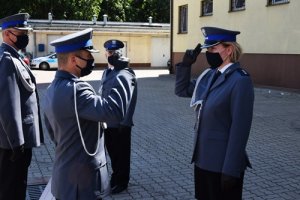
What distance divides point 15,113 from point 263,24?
15.2 m

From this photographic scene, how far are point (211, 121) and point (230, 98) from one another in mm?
246

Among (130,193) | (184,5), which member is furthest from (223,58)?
(184,5)

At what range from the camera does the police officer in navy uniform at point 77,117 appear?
2.78m

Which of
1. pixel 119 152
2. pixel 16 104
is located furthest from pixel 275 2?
pixel 16 104

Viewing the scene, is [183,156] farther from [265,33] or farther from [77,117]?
[265,33]

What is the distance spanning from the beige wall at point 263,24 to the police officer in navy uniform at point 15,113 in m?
13.4

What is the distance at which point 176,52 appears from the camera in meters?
25.7

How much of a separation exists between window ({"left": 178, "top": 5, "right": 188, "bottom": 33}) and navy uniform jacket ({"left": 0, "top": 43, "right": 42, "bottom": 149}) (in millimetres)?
21433

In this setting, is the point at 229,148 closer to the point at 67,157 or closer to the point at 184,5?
the point at 67,157

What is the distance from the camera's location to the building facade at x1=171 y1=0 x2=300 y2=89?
16.0 m

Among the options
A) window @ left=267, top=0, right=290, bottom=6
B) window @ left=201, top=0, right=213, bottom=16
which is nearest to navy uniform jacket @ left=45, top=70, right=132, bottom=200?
window @ left=267, top=0, right=290, bottom=6

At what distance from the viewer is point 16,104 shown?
3922 millimetres

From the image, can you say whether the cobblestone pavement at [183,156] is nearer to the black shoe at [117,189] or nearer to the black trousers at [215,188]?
the black shoe at [117,189]

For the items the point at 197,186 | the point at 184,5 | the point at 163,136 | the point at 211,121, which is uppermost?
the point at 184,5
